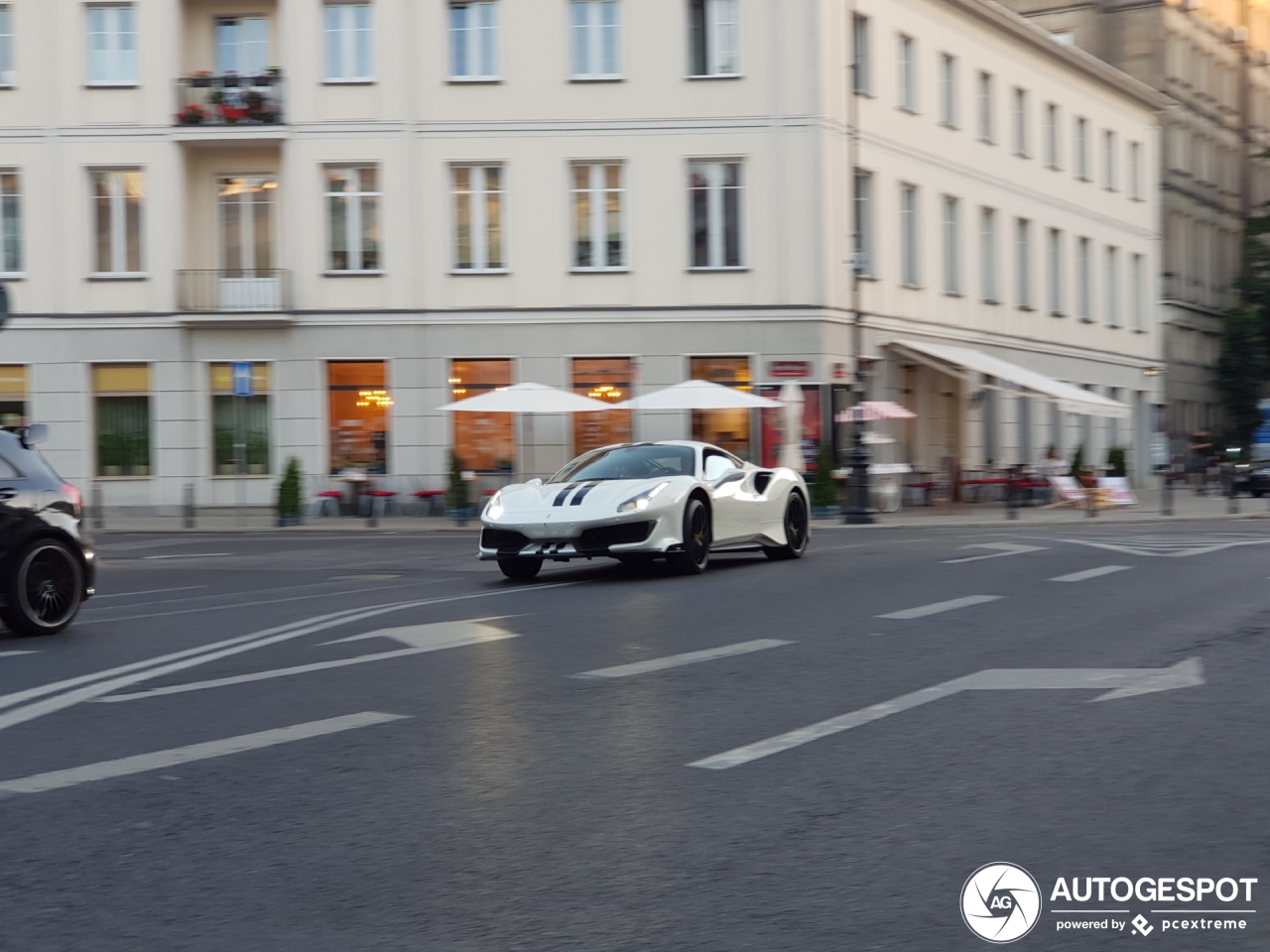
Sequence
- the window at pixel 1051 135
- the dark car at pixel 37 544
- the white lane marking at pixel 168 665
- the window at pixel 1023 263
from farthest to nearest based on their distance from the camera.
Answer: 1. the window at pixel 1051 135
2. the window at pixel 1023 263
3. the dark car at pixel 37 544
4. the white lane marking at pixel 168 665

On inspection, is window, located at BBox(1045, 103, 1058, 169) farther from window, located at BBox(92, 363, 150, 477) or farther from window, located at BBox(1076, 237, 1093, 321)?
window, located at BBox(92, 363, 150, 477)

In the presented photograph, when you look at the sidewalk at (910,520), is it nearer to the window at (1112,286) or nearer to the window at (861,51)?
the window at (861,51)

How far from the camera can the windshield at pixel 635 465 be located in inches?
677

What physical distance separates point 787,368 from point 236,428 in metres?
11.4

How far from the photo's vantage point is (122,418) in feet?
121

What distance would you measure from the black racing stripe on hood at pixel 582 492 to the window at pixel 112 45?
2337 centimetres

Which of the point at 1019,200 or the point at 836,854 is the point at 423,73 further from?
the point at 836,854

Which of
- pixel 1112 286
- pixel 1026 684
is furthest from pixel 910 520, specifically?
pixel 1112 286

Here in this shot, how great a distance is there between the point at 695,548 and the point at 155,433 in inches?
884

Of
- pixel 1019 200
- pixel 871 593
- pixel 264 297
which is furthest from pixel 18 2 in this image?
pixel 871 593

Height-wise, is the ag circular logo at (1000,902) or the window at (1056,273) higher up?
the window at (1056,273)

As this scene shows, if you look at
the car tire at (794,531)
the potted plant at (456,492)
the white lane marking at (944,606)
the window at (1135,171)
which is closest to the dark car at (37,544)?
the white lane marking at (944,606)

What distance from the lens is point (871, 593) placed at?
1439 centimetres

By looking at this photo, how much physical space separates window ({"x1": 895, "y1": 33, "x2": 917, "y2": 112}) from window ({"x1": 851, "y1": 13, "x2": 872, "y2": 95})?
1.86 meters
